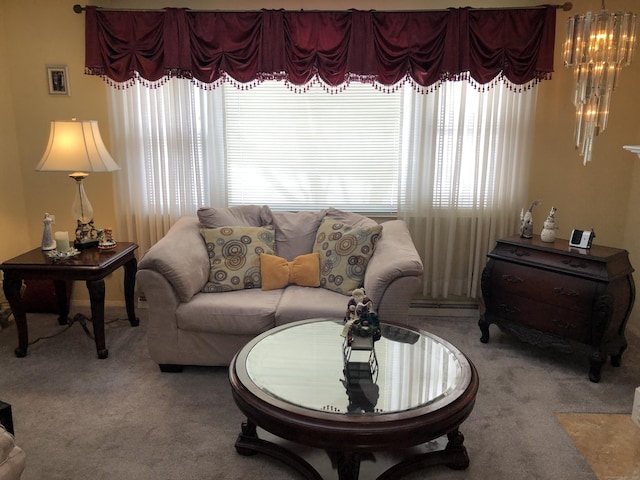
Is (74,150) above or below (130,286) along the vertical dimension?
above

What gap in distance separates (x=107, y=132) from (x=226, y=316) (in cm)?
191

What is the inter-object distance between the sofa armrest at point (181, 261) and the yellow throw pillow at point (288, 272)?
0.38 m

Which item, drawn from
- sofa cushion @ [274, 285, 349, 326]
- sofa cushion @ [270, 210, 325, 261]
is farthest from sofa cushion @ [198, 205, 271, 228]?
sofa cushion @ [274, 285, 349, 326]

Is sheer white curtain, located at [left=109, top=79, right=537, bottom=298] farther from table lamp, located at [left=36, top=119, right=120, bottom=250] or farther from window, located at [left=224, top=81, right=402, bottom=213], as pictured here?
table lamp, located at [left=36, top=119, right=120, bottom=250]

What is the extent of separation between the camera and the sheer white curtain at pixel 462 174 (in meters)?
3.72

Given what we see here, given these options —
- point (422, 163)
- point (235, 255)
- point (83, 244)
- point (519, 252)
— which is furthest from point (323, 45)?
point (83, 244)

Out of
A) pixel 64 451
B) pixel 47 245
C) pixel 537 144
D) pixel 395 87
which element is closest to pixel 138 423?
pixel 64 451

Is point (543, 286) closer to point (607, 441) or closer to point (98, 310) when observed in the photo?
point (607, 441)

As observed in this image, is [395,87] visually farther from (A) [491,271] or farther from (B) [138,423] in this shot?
(B) [138,423]

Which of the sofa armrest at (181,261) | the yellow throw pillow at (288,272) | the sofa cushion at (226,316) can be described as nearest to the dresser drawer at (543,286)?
the yellow throw pillow at (288,272)

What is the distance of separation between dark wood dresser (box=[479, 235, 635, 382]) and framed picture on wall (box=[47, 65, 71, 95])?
10.9 feet

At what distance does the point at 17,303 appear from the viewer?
3.22 m

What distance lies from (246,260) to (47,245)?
1.34 m

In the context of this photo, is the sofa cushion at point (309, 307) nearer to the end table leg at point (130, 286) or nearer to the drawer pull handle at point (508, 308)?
the drawer pull handle at point (508, 308)
